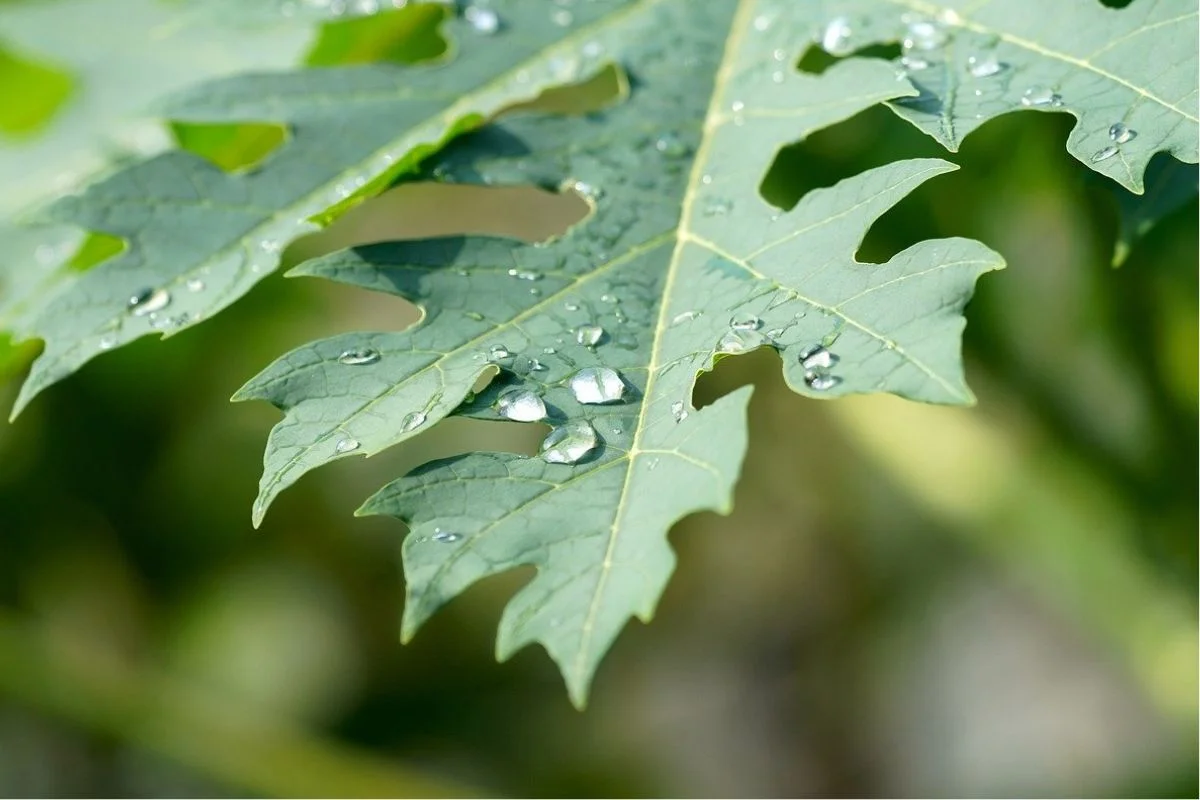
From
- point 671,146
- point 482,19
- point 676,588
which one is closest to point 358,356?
point 671,146

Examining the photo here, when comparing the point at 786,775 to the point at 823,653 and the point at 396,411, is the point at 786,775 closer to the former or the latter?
the point at 823,653

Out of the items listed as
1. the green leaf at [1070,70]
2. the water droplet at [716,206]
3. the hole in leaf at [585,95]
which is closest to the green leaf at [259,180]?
the water droplet at [716,206]

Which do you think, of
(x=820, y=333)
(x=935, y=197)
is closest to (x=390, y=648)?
(x=935, y=197)

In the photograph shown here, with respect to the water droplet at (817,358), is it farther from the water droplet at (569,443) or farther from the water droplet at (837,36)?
the water droplet at (837,36)

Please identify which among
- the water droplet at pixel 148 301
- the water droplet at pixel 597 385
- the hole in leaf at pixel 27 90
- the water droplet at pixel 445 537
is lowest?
the hole in leaf at pixel 27 90

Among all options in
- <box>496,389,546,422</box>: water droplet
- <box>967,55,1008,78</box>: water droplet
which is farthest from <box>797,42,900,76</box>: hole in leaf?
<box>496,389,546,422</box>: water droplet
